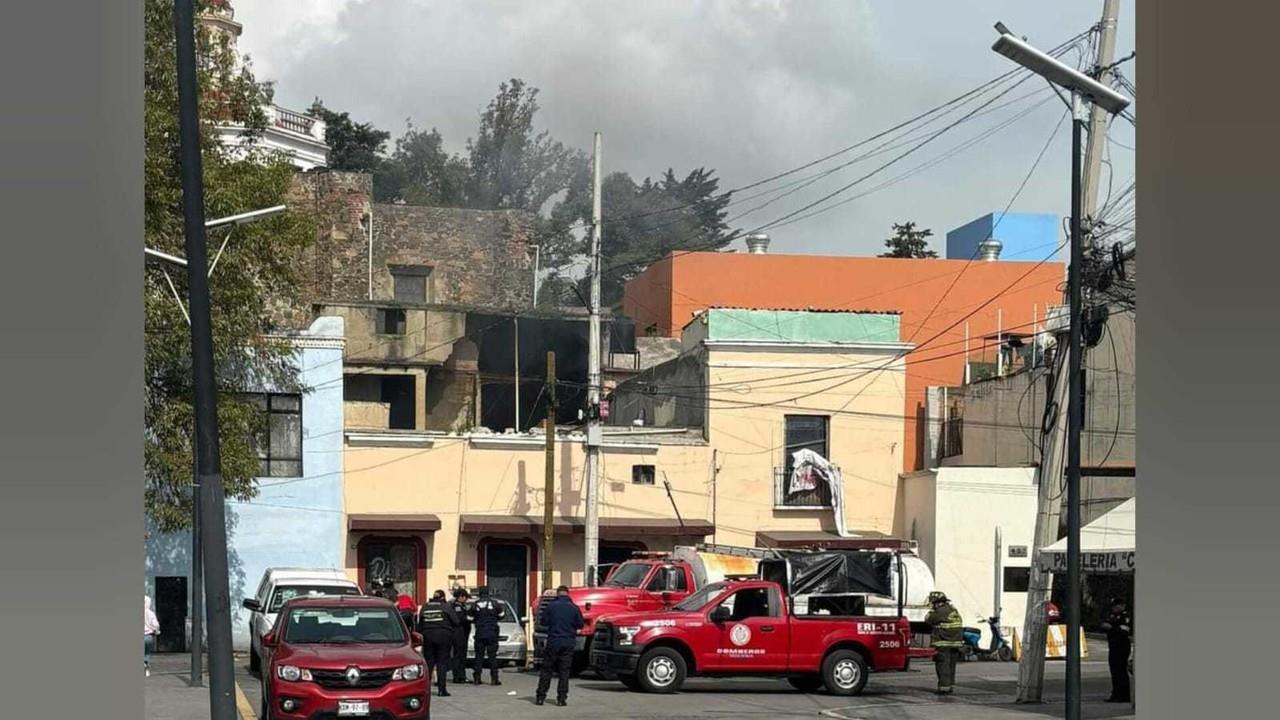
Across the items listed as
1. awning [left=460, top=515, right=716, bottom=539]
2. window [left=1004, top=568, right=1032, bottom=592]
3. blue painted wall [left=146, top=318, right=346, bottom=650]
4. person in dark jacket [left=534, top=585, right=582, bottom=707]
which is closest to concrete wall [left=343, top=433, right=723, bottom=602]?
awning [left=460, top=515, right=716, bottom=539]

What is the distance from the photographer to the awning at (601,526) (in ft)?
134

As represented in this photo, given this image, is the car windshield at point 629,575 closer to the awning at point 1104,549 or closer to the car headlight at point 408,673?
the awning at point 1104,549

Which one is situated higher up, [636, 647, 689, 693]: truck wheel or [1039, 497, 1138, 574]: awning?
[1039, 497, 1138, 574]: awning

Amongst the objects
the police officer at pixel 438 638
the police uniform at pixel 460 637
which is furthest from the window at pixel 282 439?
the police officer at pixel 438 638

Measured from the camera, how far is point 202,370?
1362 cm

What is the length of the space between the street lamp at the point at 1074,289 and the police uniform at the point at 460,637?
9.87 m

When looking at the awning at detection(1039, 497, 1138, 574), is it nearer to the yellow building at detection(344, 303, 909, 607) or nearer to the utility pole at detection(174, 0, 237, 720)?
the utility pole at detection(174, 0, 237, 720)

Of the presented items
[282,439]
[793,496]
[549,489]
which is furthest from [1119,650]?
[282,439]

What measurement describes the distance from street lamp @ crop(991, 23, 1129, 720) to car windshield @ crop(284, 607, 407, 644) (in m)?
7.76

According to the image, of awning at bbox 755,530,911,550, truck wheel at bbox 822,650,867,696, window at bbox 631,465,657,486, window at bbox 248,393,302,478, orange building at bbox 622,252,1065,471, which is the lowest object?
truck wheel at bbox 822,650,867,696

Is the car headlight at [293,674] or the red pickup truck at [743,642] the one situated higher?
the car headlight at [293,674]

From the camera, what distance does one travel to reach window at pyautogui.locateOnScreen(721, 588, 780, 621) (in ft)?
88.0

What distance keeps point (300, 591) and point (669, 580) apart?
24.1 ft
